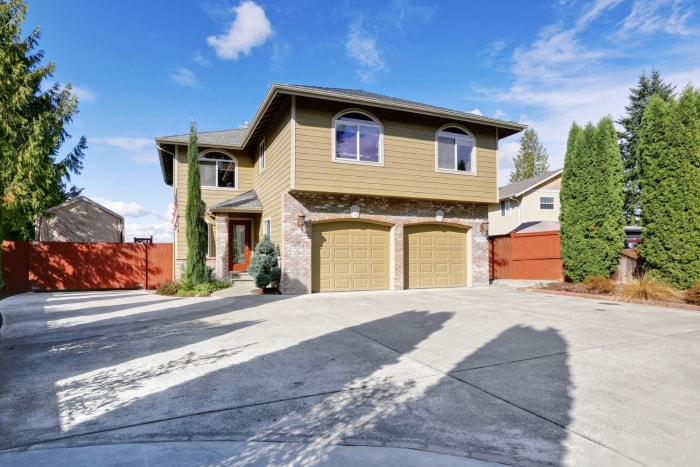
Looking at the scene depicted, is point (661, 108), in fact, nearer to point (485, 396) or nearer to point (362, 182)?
point (362, 182)

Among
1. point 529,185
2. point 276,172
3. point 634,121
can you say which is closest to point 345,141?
point 276,172

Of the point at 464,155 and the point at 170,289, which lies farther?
the point at 464,155

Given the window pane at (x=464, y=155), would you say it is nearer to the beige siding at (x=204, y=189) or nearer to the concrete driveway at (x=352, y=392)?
the concrete driveway at (x=352, y=392)

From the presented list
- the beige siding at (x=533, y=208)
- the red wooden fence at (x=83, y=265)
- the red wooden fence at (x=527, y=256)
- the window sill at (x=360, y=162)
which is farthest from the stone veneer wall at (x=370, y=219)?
the beige siding at (x=533, y=208)

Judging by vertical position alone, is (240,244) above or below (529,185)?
below

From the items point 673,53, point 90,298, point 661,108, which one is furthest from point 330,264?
point 673,53

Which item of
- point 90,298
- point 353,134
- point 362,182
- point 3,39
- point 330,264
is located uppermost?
point 3,39

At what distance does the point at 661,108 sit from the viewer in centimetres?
1043

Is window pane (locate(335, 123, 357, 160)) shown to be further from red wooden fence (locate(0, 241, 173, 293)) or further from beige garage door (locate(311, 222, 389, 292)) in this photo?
red wooden fence (locate(0, 241, 173, 293))

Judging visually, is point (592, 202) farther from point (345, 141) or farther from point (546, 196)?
point (546, 196)

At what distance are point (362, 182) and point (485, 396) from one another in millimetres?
8727

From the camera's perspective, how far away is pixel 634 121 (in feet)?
87.5

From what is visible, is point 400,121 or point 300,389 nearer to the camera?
point 300,389

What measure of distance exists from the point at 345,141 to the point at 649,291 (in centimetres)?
920
